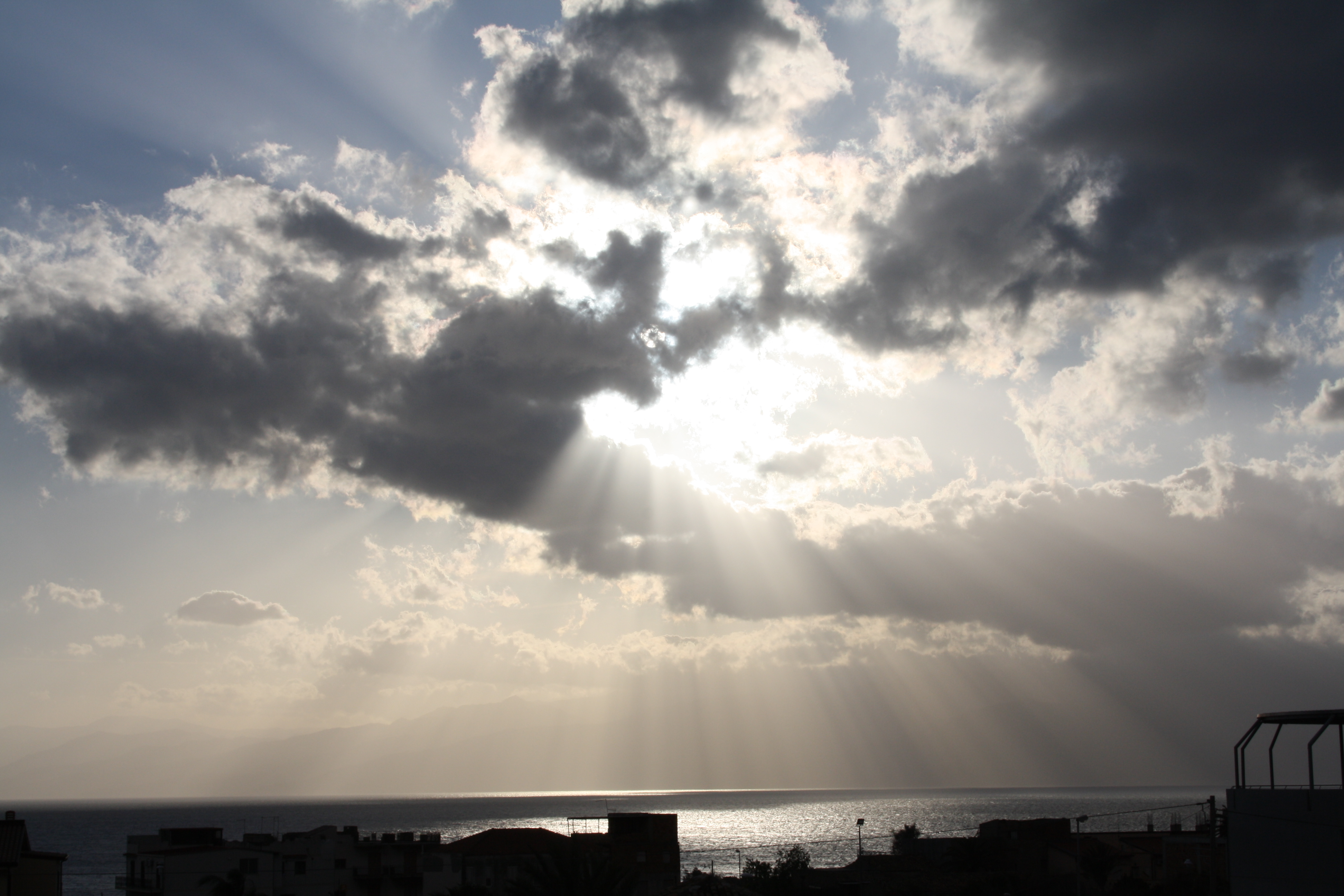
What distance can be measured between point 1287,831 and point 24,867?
2111 inches

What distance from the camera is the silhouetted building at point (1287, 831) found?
2512cm

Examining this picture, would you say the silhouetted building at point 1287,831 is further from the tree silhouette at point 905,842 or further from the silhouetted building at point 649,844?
the tree silhouette at point 905,842

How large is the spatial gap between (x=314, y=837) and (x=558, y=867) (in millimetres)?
42051

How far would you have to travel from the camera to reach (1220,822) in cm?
6869

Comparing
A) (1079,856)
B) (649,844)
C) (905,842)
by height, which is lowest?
(905,842)

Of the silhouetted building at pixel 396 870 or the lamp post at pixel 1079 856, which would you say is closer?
the lamp post at pixel 1079 856

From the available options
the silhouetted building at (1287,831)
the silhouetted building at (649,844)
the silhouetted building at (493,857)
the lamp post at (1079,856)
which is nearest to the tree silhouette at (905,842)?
the lamp post at (1079,856)

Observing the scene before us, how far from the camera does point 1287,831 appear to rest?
88.1 ft

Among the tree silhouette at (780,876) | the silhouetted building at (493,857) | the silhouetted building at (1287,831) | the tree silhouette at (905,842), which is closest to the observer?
the silhouetted building at (1287,831)

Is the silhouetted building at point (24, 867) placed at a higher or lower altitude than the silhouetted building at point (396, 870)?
higher

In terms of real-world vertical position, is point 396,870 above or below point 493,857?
below

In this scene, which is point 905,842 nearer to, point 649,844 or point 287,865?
point 649,844

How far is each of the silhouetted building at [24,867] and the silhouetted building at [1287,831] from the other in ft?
167

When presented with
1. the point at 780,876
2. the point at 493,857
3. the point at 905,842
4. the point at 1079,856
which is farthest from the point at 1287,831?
the point at 905,842
